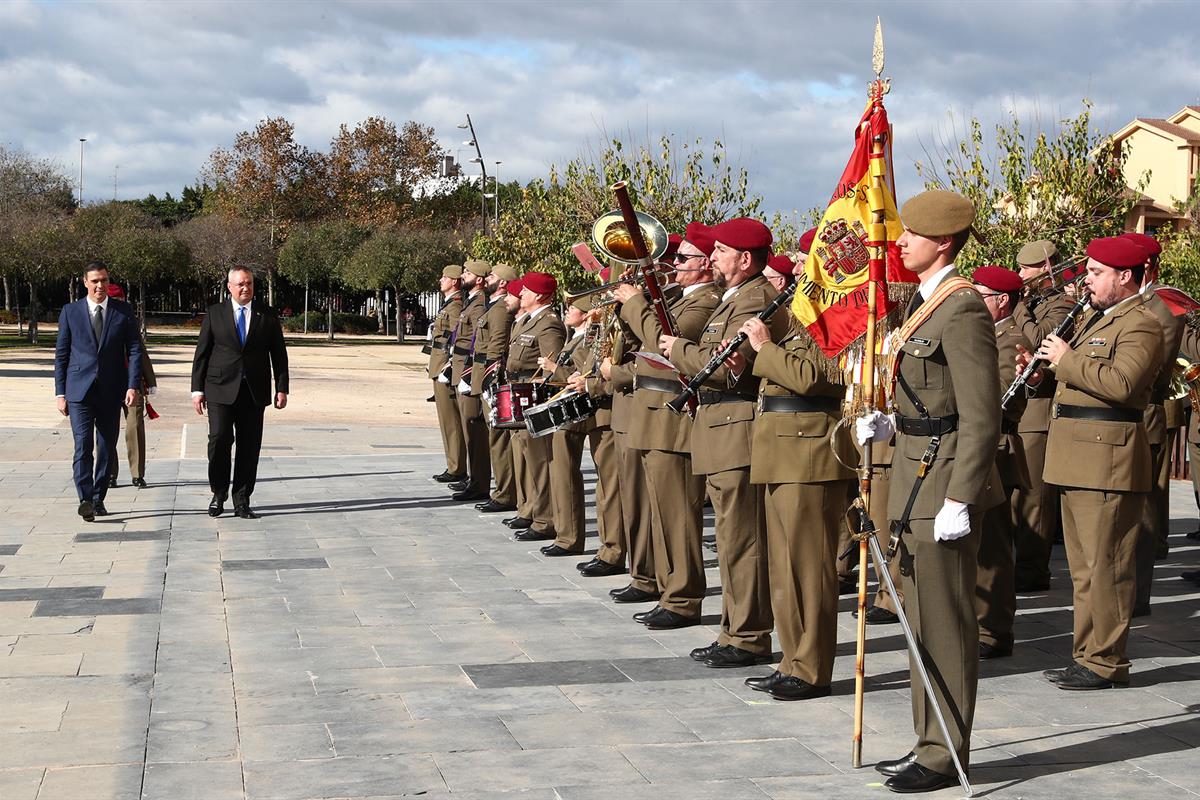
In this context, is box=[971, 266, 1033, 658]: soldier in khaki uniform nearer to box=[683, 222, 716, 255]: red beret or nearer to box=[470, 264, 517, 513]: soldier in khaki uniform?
box=[683, 222, 716, 255]: red beret

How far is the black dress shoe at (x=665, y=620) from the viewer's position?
25.5 ft

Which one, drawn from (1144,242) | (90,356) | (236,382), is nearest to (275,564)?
(236,382)

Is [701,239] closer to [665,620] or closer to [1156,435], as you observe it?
[665,620]

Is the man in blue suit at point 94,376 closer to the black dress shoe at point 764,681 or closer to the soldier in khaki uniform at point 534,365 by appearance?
the soldier in khaki uniform at point 534,365

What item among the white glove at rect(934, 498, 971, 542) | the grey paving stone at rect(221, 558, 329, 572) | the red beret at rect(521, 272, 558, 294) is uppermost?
the red beret at rect(521, 272, 558, 294)

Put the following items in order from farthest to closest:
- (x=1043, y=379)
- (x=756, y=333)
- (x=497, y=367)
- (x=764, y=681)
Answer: (x=497, y=367) < (x=1043, y=379) < (x=764, y=681) < (x=756, y=333)

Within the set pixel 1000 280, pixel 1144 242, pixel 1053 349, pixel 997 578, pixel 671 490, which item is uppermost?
pixel 1144 242

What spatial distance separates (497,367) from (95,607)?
4673 millimetres

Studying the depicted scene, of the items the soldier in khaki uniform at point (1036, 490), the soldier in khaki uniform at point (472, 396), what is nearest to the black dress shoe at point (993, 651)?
the soldier in khaki uniform at point (1036, 490)

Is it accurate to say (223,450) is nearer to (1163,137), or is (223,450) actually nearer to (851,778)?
(851,778)

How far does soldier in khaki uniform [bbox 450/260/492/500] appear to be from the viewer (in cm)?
1291

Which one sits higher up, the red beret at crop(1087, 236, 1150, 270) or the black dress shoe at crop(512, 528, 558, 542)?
the red beret at crop(1087, 236, 1150, 270)

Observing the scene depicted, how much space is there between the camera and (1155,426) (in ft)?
28.3

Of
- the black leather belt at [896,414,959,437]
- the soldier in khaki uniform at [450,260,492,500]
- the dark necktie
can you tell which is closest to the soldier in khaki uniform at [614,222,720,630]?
the black leather belt at [896,414,959,437]
